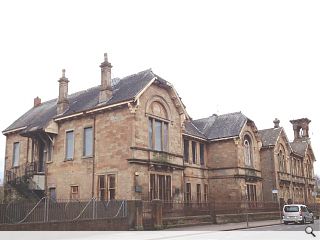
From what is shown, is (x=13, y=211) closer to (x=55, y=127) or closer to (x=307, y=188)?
(x=55, y=127)

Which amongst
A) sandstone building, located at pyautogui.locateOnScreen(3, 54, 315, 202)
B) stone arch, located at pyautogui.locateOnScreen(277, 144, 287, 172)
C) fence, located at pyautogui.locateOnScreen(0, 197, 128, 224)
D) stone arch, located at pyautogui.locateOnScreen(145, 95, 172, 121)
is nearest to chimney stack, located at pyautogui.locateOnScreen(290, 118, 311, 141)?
stone arch, located at pyautogui.locateOnScreen(277, 144, 287, 172)

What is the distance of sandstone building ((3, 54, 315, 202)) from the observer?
93.4ft

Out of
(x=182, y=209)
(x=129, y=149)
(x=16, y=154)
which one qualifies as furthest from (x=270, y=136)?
(x=16, y=154)

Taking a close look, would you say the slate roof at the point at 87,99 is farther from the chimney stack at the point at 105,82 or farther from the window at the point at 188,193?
the window at the point at 188,193

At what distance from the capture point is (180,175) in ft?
106

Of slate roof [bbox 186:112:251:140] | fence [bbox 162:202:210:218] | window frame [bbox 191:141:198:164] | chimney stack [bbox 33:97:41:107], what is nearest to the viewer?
→ fence [bbox 162:202:210:218]

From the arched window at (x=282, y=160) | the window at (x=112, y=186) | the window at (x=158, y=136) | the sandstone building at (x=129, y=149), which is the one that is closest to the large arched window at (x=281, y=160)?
the arched window at (x=282, y=160)

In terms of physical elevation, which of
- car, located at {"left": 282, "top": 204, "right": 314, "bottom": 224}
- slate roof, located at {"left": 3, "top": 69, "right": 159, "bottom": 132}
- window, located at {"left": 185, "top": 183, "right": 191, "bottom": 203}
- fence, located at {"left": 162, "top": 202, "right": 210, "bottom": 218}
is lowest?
car, located at {"left": 282, "top": 204, "right": 314, "bottom": 224}

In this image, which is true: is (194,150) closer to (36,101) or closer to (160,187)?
(160,187)

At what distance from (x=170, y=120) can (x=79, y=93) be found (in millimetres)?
10262

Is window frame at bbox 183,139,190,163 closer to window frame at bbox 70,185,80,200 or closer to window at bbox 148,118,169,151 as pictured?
window at bbox 148,118,169,151

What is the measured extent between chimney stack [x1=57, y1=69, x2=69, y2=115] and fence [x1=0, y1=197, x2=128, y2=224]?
12.1 meters

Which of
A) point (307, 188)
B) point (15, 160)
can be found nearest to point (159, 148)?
point (15, 160)

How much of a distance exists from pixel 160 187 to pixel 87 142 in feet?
22.3
